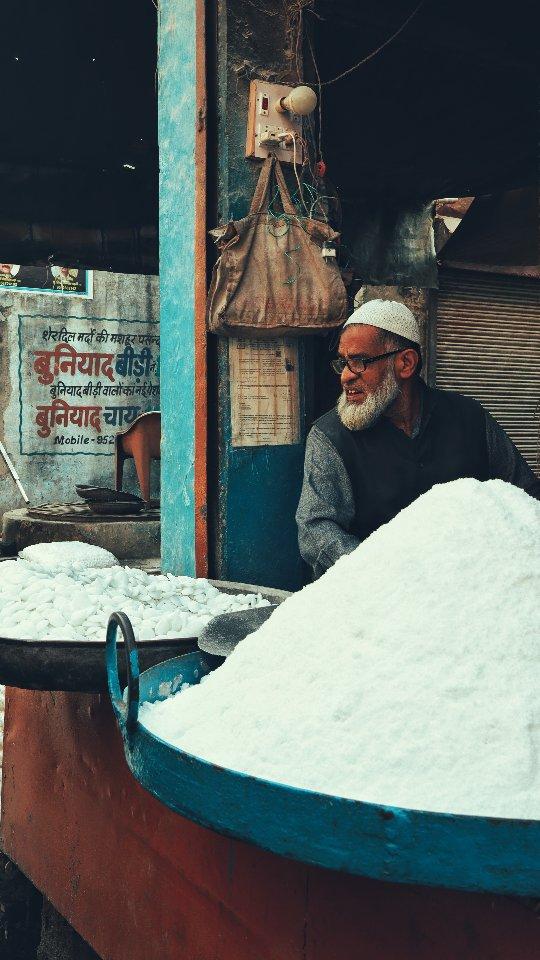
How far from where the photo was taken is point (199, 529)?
3.45m

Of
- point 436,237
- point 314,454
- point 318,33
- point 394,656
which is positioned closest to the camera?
point 394,656

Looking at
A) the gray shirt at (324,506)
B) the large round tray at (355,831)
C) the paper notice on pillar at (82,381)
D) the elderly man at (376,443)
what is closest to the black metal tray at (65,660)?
the large round tray at (355,831)

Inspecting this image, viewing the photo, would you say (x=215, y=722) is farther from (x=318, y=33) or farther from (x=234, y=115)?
(x=318, y=33)

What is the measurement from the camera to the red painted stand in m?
1.44

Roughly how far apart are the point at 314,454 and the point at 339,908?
5.62ft

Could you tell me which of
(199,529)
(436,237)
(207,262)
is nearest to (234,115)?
(207,262)

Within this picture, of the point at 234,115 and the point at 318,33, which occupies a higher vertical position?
the point at 318,33

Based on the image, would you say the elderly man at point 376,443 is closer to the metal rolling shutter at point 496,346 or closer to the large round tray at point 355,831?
the large round tray at point 355,831

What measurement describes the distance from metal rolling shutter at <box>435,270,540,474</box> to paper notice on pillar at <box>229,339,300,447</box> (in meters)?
4.34

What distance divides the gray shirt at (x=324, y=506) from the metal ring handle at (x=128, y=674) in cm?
140

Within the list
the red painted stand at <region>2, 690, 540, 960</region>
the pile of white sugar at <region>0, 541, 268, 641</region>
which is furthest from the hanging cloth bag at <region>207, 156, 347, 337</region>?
the red painted stand at <region>2, 690, 540, 960</region>

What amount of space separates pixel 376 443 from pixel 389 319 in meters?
0.44

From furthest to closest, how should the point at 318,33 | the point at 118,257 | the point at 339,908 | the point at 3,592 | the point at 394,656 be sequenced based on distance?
the point at 118,257 < the point at 318,33 < the point at 3,592 < the point at 339,908 < the point at 394,656

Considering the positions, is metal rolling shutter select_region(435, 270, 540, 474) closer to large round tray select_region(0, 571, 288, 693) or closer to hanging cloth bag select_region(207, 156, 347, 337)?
hanging cloth bag select_region(207, 156, 347, 337)
